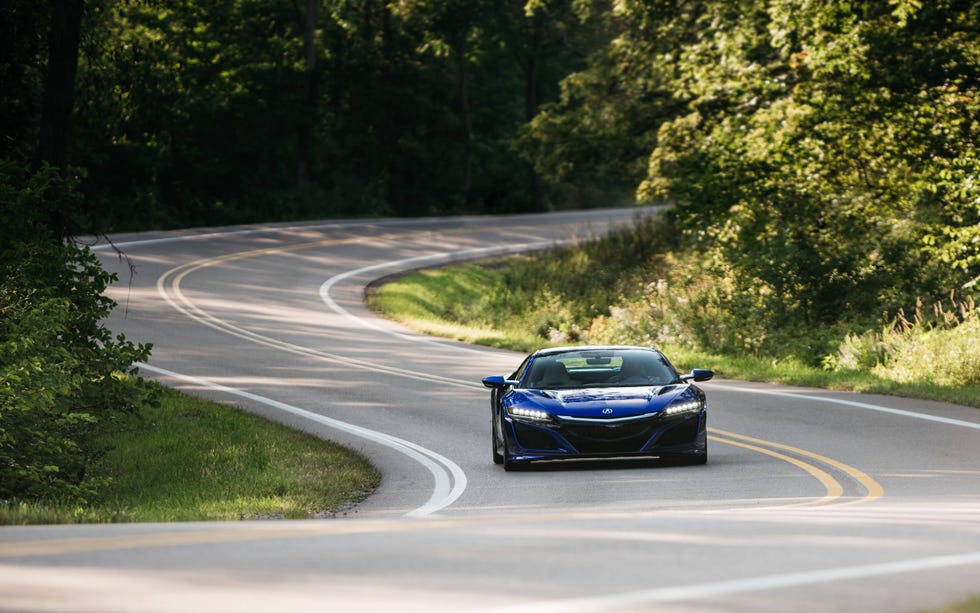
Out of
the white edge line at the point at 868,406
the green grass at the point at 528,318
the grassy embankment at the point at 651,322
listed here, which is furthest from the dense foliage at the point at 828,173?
the white edge line at the point at 868,406

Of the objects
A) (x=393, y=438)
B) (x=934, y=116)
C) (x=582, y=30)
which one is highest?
(x=582, y=30)

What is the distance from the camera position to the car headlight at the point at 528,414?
14.6m

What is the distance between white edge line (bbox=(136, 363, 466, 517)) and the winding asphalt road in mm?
52

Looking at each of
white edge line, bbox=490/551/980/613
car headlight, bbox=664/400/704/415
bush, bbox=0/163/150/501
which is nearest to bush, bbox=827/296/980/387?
car headlight, bbox=664/400/704/415

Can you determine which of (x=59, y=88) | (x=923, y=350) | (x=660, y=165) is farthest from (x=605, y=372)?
(x=660, y=165)

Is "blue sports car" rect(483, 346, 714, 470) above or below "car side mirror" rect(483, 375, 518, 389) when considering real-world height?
below

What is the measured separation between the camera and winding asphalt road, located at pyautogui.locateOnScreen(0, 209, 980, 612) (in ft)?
20.9

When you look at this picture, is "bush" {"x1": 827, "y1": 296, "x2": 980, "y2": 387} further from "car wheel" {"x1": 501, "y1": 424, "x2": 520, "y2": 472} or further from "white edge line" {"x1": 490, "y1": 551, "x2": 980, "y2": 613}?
"white edge line" {"x1": 490, "y1": 551, "x2": 980, "y2": 613}

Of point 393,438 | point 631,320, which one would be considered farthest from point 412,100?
point 393,438

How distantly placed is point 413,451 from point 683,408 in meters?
3.80

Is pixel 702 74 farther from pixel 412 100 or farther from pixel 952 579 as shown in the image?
pixel 412 100

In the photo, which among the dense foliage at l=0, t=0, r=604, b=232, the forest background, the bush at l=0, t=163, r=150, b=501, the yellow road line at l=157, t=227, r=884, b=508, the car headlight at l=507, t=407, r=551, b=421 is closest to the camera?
→ the yellow road line at l=157, t=227, r=884, b=508

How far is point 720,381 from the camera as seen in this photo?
23391 mm

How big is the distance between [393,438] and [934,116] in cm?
1382
